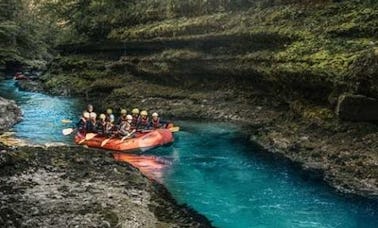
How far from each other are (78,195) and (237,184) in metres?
5.96

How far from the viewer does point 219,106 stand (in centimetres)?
2797

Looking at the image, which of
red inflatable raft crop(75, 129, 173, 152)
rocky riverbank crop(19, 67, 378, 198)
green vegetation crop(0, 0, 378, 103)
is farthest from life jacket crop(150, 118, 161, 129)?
green vegetation crop(0, 0, 378, 103)

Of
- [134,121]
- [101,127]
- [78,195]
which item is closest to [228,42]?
[134,121]

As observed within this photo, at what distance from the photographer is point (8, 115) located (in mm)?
26391

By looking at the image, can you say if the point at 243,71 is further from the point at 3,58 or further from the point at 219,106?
the point at 3,58

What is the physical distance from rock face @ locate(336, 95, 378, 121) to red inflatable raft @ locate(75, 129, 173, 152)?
6909 mm

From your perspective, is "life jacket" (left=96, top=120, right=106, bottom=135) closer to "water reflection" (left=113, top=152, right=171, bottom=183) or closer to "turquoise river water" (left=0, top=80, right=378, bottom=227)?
"turquoise river water" (left=0, top=80, right=378, bottom=227)

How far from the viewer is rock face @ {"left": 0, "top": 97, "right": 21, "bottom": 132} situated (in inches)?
990

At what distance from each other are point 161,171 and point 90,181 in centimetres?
473

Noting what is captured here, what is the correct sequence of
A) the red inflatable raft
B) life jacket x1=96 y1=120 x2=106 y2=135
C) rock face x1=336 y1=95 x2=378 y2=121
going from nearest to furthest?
rock face x1=336 y1=95 x2=378 y2=121
the red inflatable raft
life jacket x1=96 y1=120 x2=106 y2=135

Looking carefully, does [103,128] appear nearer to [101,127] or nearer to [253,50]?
[101,127]

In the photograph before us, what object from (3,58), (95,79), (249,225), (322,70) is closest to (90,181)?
(249,225)

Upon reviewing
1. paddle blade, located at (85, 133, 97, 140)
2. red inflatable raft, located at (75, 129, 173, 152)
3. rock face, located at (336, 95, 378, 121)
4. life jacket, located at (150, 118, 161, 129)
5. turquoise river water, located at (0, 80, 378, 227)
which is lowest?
turquoise river water, located at (0, 80, 378, 227)

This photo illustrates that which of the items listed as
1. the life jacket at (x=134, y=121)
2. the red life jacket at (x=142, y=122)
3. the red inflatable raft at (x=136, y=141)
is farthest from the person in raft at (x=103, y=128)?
the red life jacket at (x=142, y=122)
